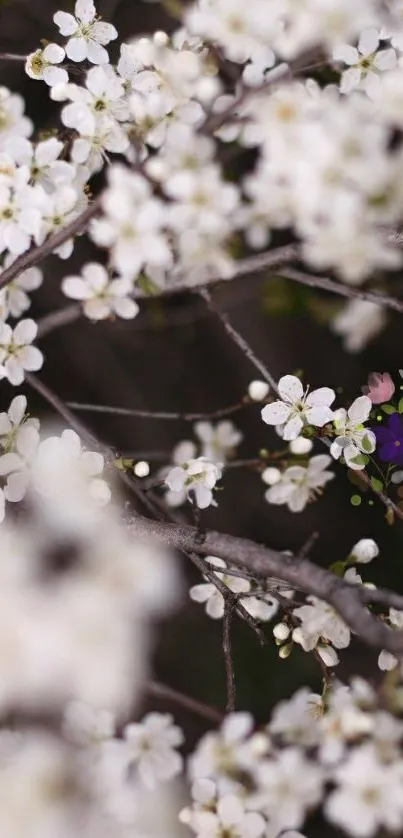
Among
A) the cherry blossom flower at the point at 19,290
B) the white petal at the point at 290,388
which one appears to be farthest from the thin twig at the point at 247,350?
the cherry blossom flower at the point at 19,290

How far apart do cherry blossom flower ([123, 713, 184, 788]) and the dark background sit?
3.25ft

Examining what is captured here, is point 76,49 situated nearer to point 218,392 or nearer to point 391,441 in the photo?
point 391,441

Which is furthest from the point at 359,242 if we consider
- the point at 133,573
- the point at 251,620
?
the point at 251,620

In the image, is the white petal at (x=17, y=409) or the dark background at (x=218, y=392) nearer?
the white petal at (x=17, y=409)

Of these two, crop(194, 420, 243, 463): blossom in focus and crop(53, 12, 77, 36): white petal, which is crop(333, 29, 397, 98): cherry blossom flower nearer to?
crop(53, 12, 77, 36): white petal

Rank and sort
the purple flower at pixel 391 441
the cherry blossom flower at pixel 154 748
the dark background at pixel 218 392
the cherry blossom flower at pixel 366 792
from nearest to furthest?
the cherry blossom flower at pixel 366 792, the cherry blossom flower at pixel 154 748, the purple flower at pixel 391 441, the dark background at pixel 218 392

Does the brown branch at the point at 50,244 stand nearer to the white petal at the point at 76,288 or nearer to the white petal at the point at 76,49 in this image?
the white petal at the point at 76,288

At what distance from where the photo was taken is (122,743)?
85 cm

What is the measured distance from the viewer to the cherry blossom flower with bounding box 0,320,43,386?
3.39 feet

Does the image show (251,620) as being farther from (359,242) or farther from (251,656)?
(251,656)

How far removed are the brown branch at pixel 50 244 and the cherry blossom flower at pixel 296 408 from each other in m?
0.33

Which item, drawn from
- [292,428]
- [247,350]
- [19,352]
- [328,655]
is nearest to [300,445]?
[292,428]

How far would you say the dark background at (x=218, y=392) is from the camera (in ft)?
6.31

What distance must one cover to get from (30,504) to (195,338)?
105cm
